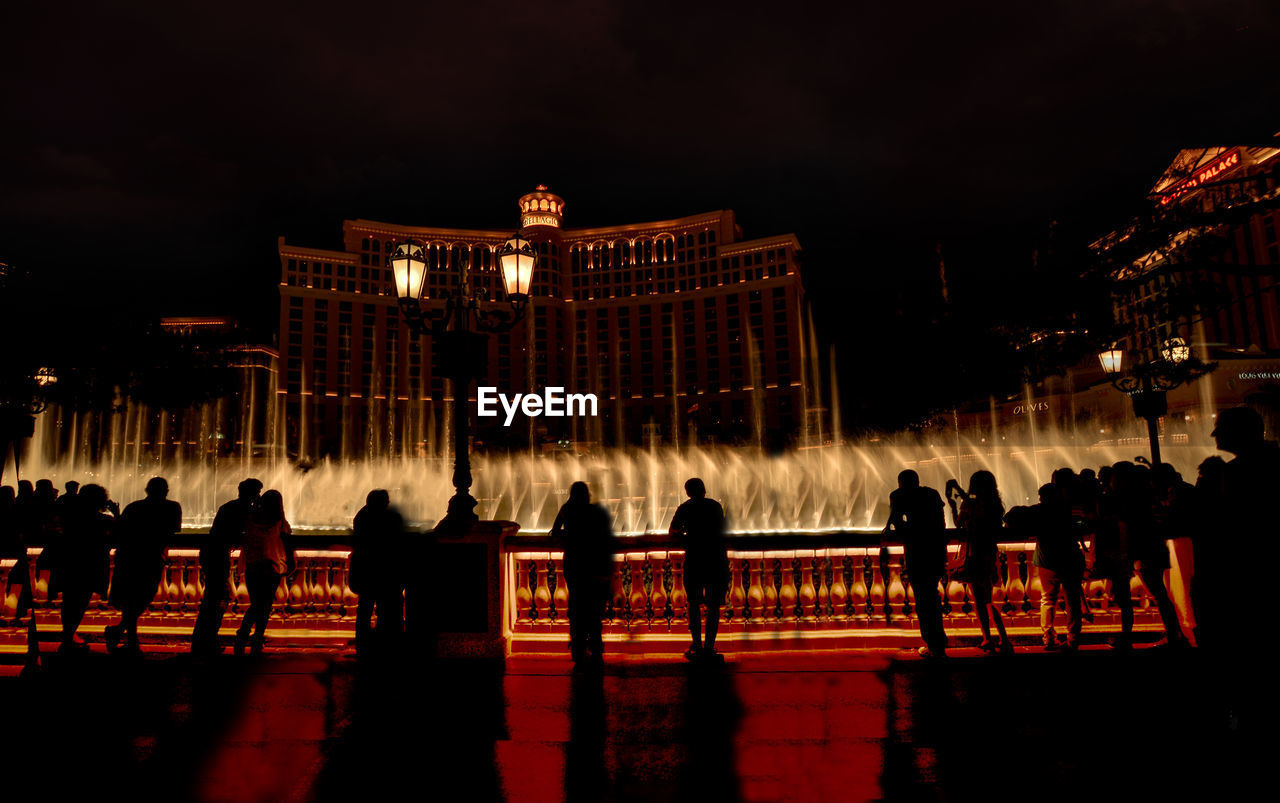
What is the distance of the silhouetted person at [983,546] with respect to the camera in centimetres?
695

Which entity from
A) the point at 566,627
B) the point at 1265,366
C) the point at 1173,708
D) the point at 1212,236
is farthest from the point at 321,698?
the point at 1265,366

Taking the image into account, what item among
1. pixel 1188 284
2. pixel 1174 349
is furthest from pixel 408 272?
pixel 1174 349

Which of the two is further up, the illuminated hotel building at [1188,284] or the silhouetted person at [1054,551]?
the illuminated hotel building at [1188,284]

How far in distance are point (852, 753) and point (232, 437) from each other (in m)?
115

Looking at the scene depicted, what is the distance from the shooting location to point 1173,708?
16.9 ft

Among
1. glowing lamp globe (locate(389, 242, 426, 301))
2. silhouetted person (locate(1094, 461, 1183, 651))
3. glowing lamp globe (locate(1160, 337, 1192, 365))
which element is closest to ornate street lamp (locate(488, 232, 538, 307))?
glowing lamp globe (locate(389, 242, 426, 301))

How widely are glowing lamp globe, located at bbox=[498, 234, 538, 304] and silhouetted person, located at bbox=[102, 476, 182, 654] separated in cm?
434

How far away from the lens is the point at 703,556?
6.97 m

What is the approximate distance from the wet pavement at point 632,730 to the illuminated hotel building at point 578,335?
287ft

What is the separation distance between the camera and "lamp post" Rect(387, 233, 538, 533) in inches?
299

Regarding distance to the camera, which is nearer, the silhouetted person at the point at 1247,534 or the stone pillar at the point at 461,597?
the silhouetted person at the point at 1247,534

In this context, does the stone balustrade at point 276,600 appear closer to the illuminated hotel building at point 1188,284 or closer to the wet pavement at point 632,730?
the wet pavement at point 632,730

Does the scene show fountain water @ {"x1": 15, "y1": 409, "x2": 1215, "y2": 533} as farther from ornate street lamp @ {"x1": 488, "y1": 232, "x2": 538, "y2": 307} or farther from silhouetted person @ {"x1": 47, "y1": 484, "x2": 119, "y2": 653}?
silhouetted person @ {"x1": 47, "y1": 484, "x2": 119, "y2": 653}

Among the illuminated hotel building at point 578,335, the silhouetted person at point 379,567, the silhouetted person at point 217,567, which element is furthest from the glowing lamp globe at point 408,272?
the illuminated hotel building at point 578,335
